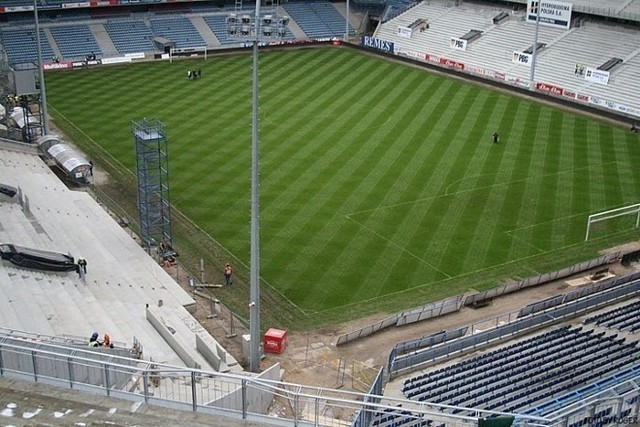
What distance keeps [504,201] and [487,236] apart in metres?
4.40

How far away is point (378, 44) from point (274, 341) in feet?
178

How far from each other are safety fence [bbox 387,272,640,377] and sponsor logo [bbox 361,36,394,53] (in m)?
47.3

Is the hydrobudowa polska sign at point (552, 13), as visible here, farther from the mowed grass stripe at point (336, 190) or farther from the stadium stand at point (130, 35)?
the stadium stand at point (130, 35)

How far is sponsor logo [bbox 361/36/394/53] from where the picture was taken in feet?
246

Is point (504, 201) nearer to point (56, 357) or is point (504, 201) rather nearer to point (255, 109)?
point (255, 109)

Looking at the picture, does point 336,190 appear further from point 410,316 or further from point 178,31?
point 178,31

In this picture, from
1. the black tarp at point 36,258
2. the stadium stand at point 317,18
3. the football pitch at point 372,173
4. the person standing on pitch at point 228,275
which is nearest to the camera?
the black tarp at point 36,258

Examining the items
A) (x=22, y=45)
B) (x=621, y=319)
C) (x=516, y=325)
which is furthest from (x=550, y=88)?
(x=22, y=45)

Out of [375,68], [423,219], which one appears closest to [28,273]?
[423,219]

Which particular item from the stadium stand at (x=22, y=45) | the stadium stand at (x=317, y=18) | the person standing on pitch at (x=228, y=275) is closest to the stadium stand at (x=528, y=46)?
the stadium stand at (x=317, y=18)

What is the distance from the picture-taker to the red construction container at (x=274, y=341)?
26.8 m

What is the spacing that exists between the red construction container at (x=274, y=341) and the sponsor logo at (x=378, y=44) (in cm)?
5078

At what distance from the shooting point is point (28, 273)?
28938 mm

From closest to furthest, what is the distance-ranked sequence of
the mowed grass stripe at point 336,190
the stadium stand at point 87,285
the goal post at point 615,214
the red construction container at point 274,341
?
the stadium stand at point 87,285 → the red construction container at point 274,341 → the mowed grass stripe at point 336,190 → the goal post at point 615,214
